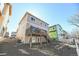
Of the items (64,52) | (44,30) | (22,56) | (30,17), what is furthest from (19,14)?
(64,52)

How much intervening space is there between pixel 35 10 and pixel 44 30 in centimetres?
20

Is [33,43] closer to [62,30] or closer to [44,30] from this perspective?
[44,30]

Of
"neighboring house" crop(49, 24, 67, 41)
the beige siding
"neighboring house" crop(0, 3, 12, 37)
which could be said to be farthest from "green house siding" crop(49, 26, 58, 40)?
"neighboring house" crop(0, 3, 12, 37)

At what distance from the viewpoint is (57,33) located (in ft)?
4.82

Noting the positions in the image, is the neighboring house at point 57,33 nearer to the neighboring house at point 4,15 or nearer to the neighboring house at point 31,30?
the neighboring house at point 31,30

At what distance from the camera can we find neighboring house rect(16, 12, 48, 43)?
4.75 feet

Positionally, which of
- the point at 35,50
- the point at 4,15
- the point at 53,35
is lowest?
the point at 35,50

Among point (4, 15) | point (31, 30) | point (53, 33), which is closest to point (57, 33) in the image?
point (53, 33)

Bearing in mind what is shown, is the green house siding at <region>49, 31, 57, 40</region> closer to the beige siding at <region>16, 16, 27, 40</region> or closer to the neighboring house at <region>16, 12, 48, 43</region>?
the neighboring house at <region>16, 12, 48, 43</region>

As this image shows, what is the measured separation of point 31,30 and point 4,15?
0.29 metres

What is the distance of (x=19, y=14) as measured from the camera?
4.79 feet

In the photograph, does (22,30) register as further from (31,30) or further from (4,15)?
(4,15)

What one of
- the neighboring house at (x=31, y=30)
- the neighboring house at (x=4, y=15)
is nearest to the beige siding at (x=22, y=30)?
the neighboring house at (x=31, y=30)

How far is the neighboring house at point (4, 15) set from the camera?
1448 millimetres
